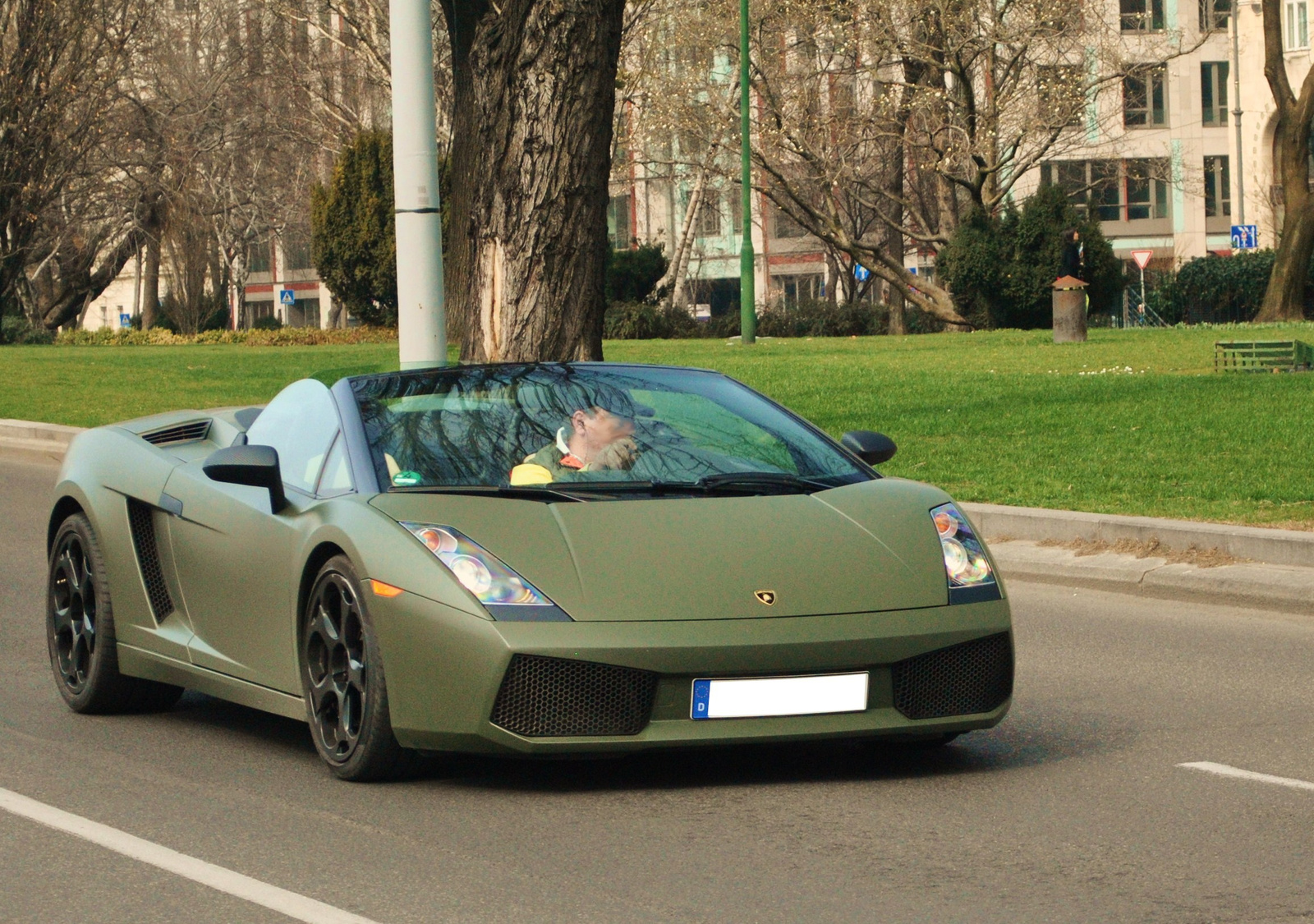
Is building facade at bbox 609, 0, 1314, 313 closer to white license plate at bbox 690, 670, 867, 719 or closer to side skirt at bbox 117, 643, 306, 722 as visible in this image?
side skirt at bbox 117, 643, 306, 722

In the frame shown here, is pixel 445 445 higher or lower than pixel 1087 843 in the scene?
higher

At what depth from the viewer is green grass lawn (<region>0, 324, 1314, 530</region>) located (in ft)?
43.9

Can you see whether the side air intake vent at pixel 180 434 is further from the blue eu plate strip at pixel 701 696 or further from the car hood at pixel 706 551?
the blue eu plate strip at pixel 701 696

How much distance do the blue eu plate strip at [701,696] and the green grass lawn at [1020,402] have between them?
6722 millimetres

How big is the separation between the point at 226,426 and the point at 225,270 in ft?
220

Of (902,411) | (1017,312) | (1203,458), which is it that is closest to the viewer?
(1203,458)

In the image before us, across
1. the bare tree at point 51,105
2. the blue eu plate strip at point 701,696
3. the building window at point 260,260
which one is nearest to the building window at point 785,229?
the building window at point 260,260

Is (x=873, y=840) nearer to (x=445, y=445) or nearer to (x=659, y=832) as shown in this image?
(x=659, y=832)

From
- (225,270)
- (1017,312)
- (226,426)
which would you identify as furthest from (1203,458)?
(225,270)

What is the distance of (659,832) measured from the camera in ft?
17.9

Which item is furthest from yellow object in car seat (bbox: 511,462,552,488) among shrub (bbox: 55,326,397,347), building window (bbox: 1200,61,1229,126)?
building window (bbox: 1200,61,1229,126)

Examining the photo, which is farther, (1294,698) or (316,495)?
(1294,698)

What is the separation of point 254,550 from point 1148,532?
629 cm

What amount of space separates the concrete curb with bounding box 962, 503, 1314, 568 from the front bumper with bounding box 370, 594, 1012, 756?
5.49 meters
